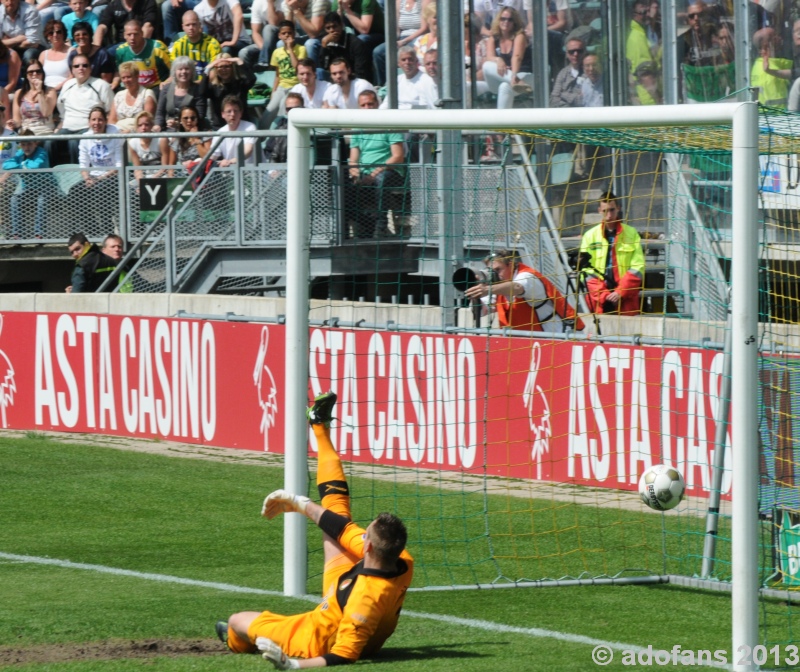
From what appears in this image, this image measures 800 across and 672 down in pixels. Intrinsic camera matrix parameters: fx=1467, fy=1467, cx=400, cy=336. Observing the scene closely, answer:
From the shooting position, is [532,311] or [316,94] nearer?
[532,311]

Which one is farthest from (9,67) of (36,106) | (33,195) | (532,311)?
(532,311)

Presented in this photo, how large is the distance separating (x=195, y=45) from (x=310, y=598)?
486 inches

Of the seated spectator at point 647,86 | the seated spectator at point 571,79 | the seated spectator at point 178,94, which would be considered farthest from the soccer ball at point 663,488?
the seated spectator at point 178,94

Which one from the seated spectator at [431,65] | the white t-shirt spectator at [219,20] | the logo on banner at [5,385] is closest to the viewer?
the logo on banner at [5,385]

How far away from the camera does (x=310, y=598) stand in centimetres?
844

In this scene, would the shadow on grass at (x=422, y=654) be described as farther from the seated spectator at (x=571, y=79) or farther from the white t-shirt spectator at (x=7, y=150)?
the white t-shirt spectator at (x=7, y=150)

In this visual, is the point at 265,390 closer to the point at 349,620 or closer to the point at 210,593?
the point at 210,593

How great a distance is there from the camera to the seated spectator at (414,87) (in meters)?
16.4

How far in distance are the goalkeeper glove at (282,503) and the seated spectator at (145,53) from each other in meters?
13.1

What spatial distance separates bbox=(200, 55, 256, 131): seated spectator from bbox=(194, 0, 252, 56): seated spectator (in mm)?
1394

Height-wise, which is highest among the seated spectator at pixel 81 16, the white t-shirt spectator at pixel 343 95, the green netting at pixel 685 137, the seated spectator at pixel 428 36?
the seated spectator at pixel 81 16

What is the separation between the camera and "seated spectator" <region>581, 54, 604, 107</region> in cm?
1472

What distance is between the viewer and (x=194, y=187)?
15.9m

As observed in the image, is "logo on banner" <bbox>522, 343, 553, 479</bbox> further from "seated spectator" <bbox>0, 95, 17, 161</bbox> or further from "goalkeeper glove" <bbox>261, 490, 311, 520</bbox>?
"seated spectator" <bbox>0, 95, 17, 161</bbox>
